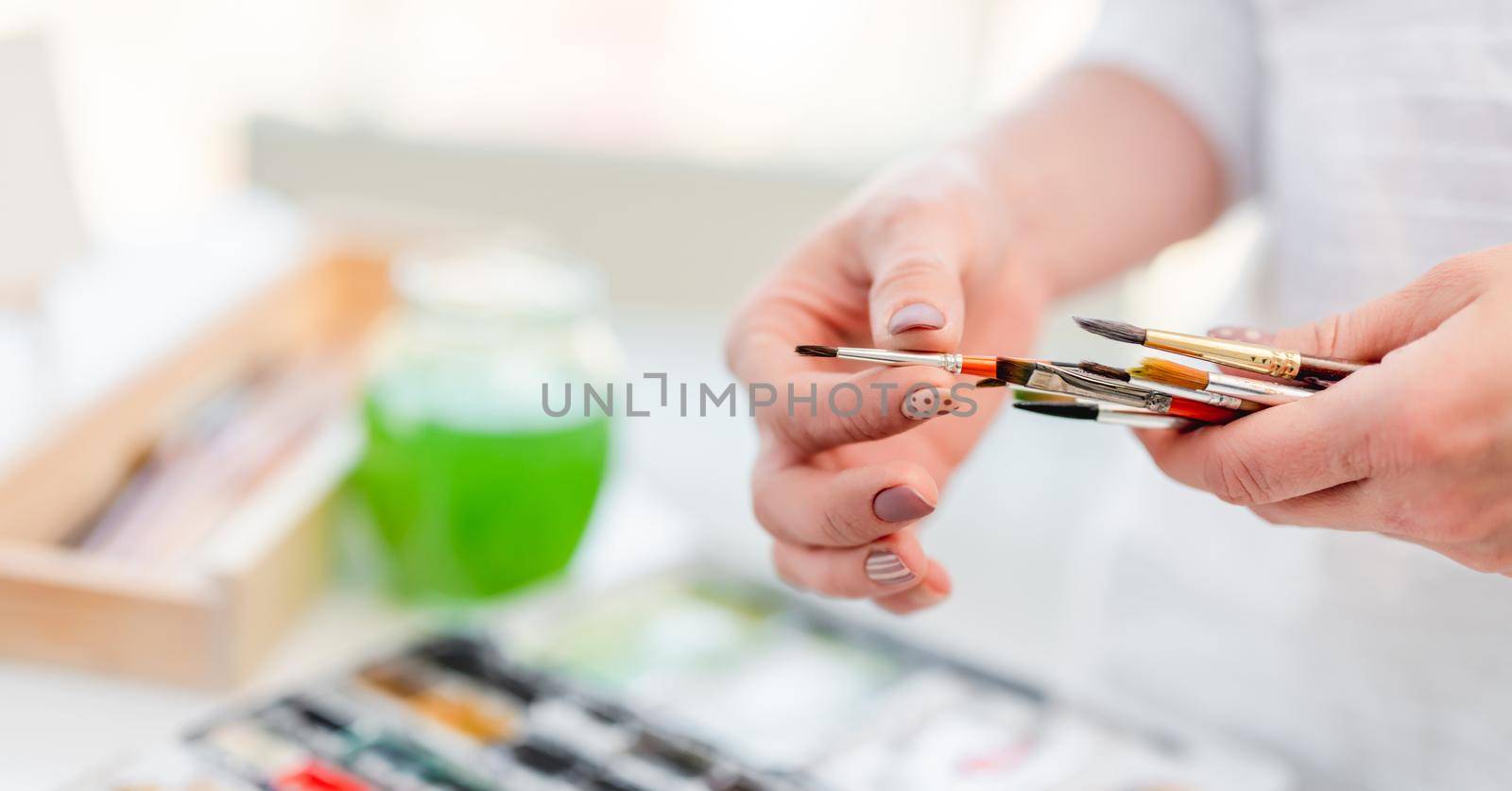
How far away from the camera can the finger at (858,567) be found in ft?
1.14

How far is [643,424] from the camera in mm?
1239

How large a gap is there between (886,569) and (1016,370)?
0.23ft

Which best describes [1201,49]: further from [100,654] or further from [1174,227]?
[100,654]

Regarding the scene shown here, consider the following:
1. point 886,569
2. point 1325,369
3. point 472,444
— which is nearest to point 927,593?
point 886,569

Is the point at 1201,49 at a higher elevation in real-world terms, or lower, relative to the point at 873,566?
higher

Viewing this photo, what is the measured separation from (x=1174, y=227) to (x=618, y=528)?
1.09ft

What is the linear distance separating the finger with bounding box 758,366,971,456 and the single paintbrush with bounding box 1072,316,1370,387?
5 cm

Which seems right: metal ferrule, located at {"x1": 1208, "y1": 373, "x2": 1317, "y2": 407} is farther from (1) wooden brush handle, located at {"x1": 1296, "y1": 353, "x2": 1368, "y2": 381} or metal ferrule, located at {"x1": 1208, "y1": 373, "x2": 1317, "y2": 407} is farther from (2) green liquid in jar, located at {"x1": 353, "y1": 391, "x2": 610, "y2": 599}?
(2) green liquid in jar, located at {"x1": 353, "y1": 391, "x2": 610, "y2": 599}

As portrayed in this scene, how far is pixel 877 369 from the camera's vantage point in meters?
0.34

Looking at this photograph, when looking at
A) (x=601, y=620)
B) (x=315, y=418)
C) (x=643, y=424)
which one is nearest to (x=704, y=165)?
(x=643, y=424)

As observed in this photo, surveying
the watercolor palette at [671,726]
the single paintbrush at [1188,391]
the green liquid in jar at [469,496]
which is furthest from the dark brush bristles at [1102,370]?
the green liquid in jar at [469,496]

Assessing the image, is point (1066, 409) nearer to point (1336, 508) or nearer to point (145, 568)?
point (1336, 508)

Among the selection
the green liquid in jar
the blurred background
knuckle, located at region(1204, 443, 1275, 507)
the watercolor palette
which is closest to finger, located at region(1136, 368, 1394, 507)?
knuckle, located at region(1204, 443, 1275, 507)

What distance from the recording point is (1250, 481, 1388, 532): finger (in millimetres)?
310
